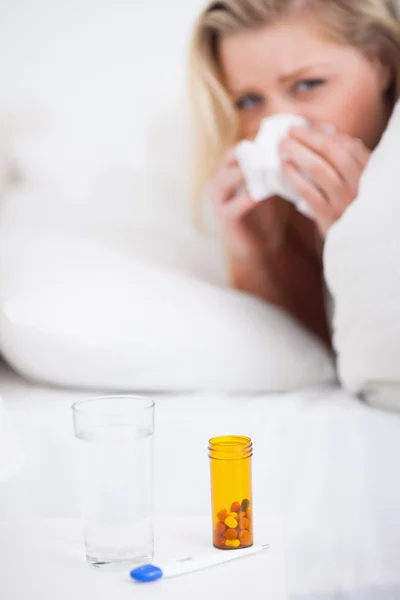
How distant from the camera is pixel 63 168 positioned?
150 centimetres

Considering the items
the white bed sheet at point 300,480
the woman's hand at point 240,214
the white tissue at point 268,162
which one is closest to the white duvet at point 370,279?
the white bed sheet at point 300,480

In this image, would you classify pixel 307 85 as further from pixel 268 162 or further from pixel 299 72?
pixel 268 162

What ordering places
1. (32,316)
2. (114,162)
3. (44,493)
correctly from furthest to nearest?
(114,162)
(32,316)
(44,493)

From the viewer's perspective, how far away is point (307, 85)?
57.8 inches

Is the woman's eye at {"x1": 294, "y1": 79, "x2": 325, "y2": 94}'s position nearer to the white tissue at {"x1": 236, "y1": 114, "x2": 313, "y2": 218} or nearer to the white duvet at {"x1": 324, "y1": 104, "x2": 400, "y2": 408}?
the white tissue at {"x1": 236, "y1": 114, "x2": 313, "y2": 218}

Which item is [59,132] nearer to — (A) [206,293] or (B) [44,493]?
(A) [206,293]

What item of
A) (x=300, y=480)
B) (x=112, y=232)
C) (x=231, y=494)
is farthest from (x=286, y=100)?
(x=231, y=494)

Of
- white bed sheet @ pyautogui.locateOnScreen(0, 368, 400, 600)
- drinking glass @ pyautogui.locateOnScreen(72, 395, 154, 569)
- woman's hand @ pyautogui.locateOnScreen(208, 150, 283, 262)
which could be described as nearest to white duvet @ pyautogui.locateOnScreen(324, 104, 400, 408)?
white bed sheet @ pyautogui.locateOnScreen(0, 368, 400, 600)

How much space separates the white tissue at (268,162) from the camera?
4.50 feet

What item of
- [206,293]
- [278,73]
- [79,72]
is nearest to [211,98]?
[278,73]

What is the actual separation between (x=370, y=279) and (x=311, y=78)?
0.52 m

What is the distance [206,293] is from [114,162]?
1.33ft

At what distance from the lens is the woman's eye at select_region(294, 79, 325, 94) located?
1.46m

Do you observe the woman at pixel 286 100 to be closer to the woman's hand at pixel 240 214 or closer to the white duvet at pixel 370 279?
the woman's hand at pixel 240 214
